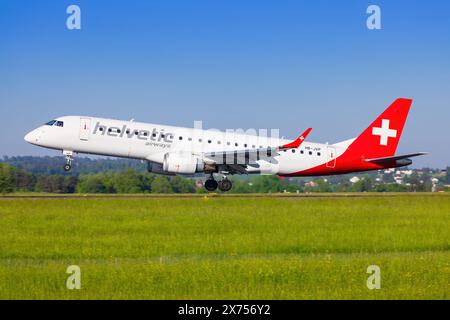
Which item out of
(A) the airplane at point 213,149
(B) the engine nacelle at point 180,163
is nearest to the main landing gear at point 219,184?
(A) the airplane at point 213,149

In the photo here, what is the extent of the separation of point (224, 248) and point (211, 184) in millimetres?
22374

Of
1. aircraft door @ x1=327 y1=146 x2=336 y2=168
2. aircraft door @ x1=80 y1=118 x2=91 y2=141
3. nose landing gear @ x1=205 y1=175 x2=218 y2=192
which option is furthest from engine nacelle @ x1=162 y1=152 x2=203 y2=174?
aircraft door @ x1=327 y1=146 x2=336 y2=168

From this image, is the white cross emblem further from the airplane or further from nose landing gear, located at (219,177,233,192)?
nose landing gear, located at (219,177,233,192)

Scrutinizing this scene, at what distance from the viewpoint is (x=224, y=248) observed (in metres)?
21.8

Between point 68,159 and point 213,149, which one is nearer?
point 68,159

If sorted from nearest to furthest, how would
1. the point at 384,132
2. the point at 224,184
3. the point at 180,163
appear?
the point at 180,163 < the point at 224,184 < the point at 384,132

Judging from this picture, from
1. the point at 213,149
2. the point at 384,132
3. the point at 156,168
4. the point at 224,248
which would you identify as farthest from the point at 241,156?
the point at 224,248

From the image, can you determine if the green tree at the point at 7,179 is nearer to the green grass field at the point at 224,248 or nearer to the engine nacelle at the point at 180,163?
the engine nacelle at the point at 180,163

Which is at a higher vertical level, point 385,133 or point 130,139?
point 385,133

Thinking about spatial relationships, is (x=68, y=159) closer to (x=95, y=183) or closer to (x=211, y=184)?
(x=211, y=184)

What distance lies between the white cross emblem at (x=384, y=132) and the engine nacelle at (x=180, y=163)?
12.9 m

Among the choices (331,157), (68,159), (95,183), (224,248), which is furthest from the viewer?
(95,183)

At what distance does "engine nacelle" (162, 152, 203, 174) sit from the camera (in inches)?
1610
